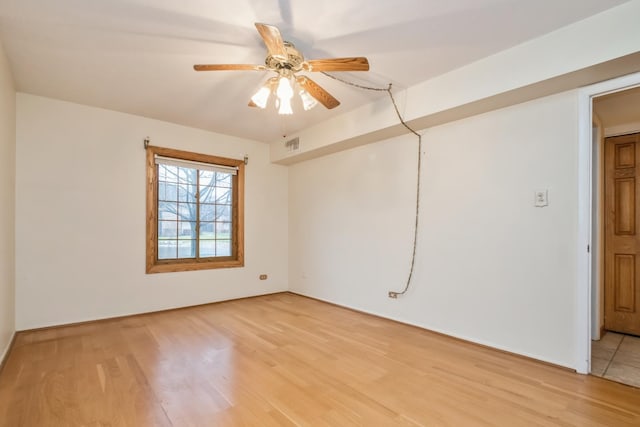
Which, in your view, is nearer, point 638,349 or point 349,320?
point 638,349

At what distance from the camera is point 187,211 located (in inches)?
182

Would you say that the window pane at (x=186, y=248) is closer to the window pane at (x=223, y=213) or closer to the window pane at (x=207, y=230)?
the window pane at (x=207, y=230)

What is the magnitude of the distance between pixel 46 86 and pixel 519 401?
16.4 ft

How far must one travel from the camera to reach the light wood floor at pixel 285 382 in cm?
188

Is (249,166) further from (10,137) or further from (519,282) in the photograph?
(519,282)

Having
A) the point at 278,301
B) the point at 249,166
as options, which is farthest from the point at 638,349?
the point at 249,166

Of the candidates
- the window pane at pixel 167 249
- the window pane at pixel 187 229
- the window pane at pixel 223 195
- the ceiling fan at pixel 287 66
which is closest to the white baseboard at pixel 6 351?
the window pane at pixel 167 249

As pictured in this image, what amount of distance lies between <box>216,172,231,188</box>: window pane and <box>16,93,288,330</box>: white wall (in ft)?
1.55

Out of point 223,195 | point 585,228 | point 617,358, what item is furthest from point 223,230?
point 617,358

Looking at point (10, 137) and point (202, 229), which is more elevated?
point (10, 137)

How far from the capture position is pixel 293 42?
247 centimetres

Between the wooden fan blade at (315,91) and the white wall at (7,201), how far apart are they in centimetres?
244

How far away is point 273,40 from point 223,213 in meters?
3.44

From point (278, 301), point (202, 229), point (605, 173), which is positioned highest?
point (605, 173)
